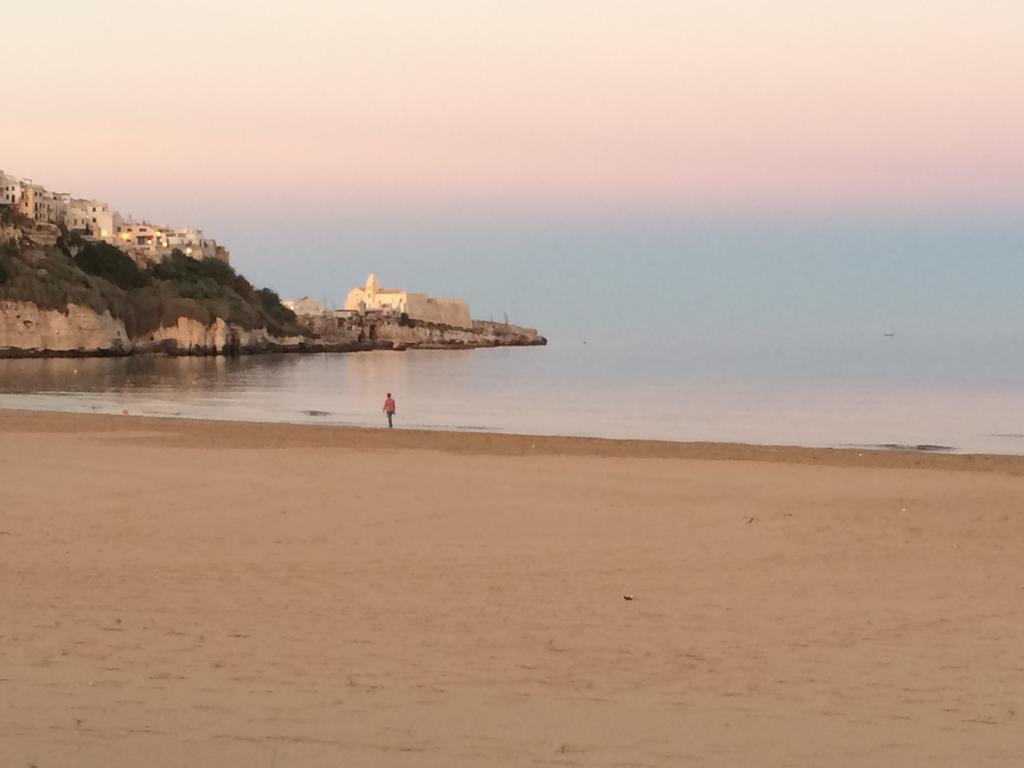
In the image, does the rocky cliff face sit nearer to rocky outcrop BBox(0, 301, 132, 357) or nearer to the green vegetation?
rocky outcrop BBox(0, 301, 132, 357)

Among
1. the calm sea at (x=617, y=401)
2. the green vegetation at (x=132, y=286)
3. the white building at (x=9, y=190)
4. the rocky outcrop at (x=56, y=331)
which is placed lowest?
the calm sea at (x=617, y=401)

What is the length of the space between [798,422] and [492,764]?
1334 inches

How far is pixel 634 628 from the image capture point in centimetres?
738

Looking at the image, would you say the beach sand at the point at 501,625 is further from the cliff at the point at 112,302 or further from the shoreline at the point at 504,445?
the cliff at the point at 112,302

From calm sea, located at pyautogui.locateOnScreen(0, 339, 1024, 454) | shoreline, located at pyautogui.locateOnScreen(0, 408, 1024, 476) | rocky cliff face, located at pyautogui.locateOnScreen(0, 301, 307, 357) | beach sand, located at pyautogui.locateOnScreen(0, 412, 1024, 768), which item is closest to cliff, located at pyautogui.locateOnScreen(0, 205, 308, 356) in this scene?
rocky cliff face, located at pyautogui.locateOnScreen(0, 301, 307, 357)

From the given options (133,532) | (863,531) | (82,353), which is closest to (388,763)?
(133,532)

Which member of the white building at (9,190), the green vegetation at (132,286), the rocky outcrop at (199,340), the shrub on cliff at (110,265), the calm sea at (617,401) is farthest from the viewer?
the white building at (9,190)

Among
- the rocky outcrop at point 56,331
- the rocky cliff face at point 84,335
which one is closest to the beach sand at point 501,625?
the rocky outcrop at point 56,331

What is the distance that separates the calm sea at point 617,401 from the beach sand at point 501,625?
59.6ft

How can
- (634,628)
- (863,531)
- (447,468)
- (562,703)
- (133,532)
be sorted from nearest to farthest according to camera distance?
(562,703) < (634,628) < (133,532) < (863,531) < (447,468)

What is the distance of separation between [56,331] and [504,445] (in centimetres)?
9546

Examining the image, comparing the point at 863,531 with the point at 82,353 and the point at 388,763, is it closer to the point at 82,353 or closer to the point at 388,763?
the point at 388,763

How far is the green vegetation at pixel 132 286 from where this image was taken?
112 meters

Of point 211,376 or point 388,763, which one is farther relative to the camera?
point 211,376
